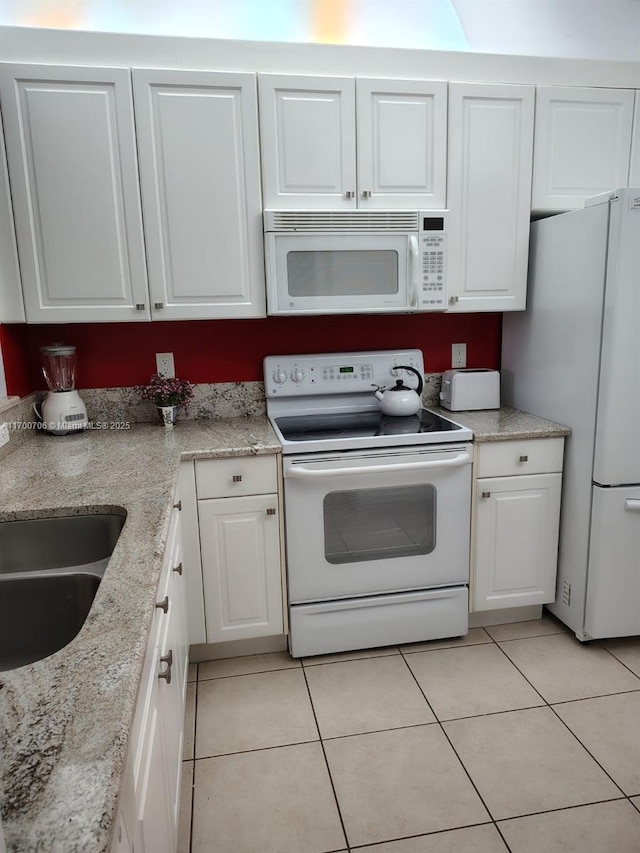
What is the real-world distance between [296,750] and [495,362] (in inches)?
77.2

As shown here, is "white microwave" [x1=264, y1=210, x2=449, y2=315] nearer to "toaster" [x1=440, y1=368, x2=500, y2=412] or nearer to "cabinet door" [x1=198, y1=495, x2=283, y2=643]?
"toaster" [x1=440, y1=368, x2=500, y2=412]

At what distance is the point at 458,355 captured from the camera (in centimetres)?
285

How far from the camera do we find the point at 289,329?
2.65 meters

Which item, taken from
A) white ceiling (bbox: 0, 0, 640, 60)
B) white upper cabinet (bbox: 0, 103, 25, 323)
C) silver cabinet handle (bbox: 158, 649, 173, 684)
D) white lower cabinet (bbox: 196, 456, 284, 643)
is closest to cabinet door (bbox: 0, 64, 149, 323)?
white upper cabinet (bbox: 0, 103, 25, 323)

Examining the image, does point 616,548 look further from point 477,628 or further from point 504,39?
point 504,39

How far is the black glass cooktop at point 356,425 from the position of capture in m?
2.25

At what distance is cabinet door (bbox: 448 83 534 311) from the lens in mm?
2301

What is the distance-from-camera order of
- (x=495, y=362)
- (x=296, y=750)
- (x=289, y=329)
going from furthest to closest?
(x=495, y=362) < (x=289, y=329) < (x=296, y=750)

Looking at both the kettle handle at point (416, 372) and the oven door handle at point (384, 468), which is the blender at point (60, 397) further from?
the kettle handle at point (416, 372)

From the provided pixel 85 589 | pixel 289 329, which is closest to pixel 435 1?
pixel 289 329

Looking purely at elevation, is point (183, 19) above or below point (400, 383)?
above

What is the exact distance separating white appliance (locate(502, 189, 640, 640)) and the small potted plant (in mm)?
1528

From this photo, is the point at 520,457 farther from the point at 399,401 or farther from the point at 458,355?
the point at 458,355

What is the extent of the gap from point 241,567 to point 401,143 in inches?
69.0
